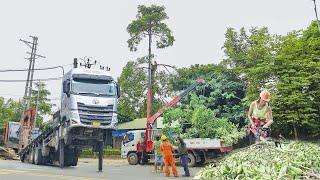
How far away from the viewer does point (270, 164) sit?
5.75 metres

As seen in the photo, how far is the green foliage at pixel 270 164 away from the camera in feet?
17.8

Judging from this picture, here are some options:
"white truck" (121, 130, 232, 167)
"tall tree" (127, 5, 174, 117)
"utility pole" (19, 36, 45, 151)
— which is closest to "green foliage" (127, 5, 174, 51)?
"tall tree" (127, 5, 174, 117)

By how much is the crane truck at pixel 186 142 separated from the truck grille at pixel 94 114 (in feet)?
24.8

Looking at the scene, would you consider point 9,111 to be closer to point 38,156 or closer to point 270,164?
point 38,156

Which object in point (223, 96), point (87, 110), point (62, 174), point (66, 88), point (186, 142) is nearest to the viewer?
point (62, 174)

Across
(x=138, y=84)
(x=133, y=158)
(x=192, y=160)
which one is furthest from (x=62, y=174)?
(x=138, y=84)

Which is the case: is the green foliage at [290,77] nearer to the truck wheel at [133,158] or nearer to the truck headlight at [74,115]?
the truck wheel at [133,158]

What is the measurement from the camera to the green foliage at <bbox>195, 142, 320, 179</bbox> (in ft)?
17.8

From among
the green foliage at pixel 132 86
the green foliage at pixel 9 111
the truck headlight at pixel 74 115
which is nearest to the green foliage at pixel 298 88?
the truck headlight at pixel 74 115

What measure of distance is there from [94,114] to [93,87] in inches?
44.7

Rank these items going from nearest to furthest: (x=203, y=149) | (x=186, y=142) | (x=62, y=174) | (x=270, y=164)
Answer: (x=270, y=164) → (x=62, y=174) → (x=203, y=149) → (x=186, y=142)

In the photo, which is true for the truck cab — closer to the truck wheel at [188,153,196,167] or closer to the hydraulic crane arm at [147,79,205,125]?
the truck wheel at [188,153,196,167]

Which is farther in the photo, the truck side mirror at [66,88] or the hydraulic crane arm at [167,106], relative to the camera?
the hydraulic crane arm at [167,106]

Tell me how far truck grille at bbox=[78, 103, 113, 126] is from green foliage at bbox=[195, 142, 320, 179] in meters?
12.2
